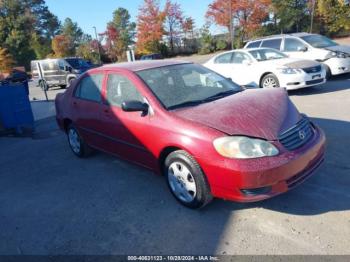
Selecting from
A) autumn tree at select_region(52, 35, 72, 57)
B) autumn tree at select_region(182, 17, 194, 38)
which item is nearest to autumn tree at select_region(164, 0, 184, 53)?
autumn tree at select_region(182, 17, 194, 38)

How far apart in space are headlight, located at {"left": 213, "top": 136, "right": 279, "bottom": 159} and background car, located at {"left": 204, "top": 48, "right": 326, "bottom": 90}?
610cm

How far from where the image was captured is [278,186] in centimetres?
304

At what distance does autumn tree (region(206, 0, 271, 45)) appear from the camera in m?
37.3

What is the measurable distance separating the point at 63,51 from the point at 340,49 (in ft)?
154

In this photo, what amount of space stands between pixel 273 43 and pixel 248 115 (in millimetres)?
8876

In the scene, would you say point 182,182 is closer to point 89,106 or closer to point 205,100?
point 205,100

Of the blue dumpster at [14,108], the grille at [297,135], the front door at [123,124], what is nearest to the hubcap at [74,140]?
the front door at [123,124]

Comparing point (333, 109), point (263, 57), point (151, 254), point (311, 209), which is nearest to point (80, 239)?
point (151, 254)

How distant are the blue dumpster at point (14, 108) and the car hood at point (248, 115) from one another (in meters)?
5.76

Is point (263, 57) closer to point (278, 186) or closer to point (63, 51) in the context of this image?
point (278, 186)

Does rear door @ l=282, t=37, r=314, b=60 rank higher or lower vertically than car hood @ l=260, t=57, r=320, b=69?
higher

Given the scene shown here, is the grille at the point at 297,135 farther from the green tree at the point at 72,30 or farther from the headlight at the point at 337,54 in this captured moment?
the green tree at the point at 72,30

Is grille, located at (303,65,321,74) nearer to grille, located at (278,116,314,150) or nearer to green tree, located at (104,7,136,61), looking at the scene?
grille, located at (278,116,314,150)

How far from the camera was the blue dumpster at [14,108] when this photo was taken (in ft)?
25.5
